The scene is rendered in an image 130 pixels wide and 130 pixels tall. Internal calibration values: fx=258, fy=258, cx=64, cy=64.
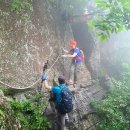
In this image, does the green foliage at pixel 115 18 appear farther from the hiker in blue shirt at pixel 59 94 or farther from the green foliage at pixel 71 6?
the green foliage at pixel 71 6

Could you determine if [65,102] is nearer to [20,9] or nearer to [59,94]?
[59,94]

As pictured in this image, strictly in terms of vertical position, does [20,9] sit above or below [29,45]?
above

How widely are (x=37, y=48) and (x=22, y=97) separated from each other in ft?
11.2

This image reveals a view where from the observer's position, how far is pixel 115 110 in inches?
544

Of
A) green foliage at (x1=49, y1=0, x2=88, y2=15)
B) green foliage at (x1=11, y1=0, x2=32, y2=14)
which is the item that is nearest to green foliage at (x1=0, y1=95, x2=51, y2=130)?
green foliage at (x1=11, y1=0, x2=32, y2=14)

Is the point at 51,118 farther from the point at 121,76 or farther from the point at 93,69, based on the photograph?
the point at 121,76

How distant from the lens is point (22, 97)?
1101cm

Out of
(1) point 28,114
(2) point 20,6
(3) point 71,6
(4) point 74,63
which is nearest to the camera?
(1) point 28,114

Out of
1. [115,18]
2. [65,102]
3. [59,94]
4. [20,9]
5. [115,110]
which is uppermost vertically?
[20,9]

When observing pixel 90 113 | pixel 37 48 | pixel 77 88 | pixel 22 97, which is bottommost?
pixel 90 113

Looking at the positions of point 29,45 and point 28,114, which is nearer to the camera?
point 28,114

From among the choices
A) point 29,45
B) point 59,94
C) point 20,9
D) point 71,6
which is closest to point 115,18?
point 59,94

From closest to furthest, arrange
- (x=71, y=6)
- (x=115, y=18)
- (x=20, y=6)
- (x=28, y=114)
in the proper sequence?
(x=28, y=114), (x=115, y=18), (x=20, y=6), (x=71, y=6)

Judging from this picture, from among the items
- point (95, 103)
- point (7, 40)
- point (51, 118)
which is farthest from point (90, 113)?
point (7, 40)
